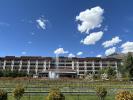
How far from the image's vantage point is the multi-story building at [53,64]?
588 feet

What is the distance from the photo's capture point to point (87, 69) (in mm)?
182750

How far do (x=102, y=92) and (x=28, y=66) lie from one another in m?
146

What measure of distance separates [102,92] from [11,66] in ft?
492

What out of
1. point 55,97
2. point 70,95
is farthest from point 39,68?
point 55,97

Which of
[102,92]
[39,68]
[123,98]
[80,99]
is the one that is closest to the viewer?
[123,98]

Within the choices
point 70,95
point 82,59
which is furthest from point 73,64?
point 70,95

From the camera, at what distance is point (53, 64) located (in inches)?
7121

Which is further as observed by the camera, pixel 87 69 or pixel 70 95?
pixel 87 69

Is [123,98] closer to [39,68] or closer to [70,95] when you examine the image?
[70,95]

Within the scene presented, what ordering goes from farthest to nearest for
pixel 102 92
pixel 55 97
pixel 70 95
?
pixel 70 95 → pixel 102 92 → pixel 55 97

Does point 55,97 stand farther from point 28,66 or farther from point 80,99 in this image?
point 28,66

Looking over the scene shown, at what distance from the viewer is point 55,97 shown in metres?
26.2

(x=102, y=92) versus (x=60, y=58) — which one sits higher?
(x=60, y=58)

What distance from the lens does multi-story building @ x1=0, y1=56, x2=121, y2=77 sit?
179 meters
